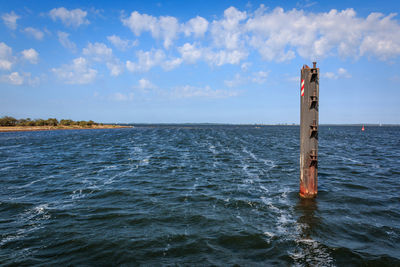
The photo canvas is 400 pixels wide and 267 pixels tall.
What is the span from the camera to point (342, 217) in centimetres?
978

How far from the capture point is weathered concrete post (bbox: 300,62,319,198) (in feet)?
36.6

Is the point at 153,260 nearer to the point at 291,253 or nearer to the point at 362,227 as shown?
the point at 291,253

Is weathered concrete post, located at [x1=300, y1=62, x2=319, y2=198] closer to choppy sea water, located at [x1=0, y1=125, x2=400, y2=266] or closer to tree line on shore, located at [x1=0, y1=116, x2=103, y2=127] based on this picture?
choppy sea water, located at [x1=0, y1=125, x2=400, y2=266]

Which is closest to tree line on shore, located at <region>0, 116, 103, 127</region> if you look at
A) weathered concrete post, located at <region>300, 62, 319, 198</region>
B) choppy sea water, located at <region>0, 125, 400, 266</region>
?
choppy sea water, located at <region>0, 125, 400, 266</region>

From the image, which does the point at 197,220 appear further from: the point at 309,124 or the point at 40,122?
the point at 40,122

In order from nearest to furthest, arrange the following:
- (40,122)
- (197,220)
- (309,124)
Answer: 1. (197,220)
2. (309,124)
3. (40,122)

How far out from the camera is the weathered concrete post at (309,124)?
1115cm

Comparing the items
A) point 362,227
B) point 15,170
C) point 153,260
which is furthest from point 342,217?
point 15,170

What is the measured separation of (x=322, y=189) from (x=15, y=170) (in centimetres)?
2429

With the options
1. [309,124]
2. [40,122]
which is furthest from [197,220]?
[40,122]

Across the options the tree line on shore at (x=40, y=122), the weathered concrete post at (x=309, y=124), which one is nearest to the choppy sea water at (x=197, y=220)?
the weathered concrete post at (x=309, y=124)

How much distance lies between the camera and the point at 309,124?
1125 cm

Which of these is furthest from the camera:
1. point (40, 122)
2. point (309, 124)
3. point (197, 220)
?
point (40, 122)

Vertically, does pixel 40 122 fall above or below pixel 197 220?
above
